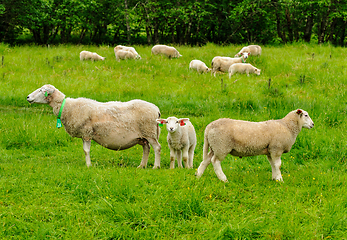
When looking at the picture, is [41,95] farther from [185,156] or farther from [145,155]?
[185,156]

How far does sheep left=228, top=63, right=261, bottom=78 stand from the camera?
14.9 m

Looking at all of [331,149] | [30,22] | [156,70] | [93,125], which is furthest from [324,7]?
[93,125]

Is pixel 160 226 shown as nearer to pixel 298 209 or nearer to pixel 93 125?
pixel 298 209

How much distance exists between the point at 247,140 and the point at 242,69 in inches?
384

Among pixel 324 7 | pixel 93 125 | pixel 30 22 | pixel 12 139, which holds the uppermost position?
pixel 324 7

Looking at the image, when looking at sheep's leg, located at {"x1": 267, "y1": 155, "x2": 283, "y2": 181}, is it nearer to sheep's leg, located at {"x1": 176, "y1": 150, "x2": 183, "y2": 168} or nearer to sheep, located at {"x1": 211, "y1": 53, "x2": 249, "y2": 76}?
sheep's leg, located at {"x1": 176, "y1": 150, "x2": 183, "y2": 168}

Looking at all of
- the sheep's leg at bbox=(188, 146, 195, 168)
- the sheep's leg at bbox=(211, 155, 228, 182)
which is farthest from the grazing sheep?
the sheep's leg at bbox=(211, 155, 228, 182)

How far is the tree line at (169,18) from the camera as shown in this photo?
22.8 meters

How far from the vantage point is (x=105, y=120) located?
→ 7074mm

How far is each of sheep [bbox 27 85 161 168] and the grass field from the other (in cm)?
58

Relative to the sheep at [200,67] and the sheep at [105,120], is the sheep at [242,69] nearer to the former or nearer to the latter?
the sheep at [200,67]

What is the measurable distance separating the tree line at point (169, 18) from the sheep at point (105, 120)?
1536 centimetres

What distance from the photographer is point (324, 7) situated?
23125 mm

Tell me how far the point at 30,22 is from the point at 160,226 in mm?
21848
